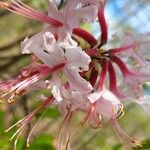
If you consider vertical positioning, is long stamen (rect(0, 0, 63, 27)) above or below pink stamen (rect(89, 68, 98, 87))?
above

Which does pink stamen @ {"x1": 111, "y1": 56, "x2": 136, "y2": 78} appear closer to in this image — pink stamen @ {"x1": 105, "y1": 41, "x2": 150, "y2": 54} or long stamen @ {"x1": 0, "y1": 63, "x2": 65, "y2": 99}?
pink stamen @ {"x1": 105, "y1": 41, "x2": 150, "y2": 54}

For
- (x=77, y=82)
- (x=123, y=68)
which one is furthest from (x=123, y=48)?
(x=77, y=82)

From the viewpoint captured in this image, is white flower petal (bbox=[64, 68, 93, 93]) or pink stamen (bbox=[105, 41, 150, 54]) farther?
pink stamen (bbox=[105, 41, 150, 54])

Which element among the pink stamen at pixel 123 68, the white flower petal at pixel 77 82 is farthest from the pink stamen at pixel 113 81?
the white flower petal at pixel 77 82

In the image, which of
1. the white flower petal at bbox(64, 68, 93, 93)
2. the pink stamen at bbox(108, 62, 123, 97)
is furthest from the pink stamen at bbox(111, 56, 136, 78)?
the white flower petal at bbox(64, 68, 93, 93)

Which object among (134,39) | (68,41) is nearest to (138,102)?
(134,39)

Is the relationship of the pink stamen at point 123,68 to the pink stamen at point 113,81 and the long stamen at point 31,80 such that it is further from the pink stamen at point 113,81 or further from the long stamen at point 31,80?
the long stamen at point 31,80

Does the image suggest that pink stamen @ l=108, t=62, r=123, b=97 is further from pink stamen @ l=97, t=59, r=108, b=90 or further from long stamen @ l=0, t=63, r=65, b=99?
long stamen @ l=0, t=63, r=65, b=99

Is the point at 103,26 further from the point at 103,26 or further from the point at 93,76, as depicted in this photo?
the point at 93,76

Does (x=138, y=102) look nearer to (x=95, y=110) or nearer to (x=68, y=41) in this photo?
(x=95, y=110)
